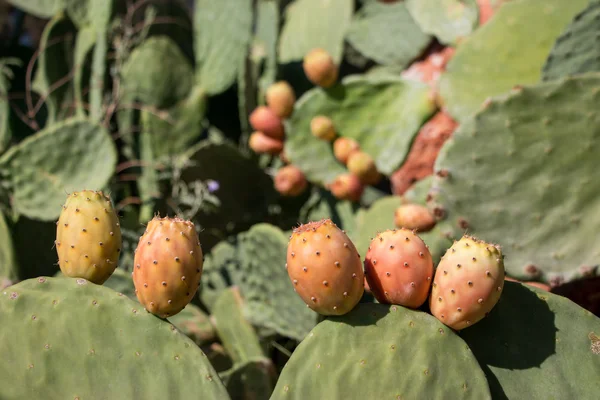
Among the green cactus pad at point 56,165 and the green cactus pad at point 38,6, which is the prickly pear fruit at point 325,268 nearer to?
the green cactus pad at point 56,165

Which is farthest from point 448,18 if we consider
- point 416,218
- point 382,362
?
point 382,362

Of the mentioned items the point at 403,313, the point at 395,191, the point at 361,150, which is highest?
the point at 403,313

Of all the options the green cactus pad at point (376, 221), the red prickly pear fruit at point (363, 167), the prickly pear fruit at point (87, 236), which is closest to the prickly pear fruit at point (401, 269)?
the prickly pear fruit at point (87, 236)

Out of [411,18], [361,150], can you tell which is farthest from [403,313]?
[411,18]

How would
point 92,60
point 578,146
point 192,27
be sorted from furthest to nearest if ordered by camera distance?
point 192,27 → point 92,60 → point 578,146

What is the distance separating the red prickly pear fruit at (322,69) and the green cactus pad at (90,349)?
5.06 feet

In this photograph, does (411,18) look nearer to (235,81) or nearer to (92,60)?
(235,81)

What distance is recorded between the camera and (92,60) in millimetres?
2734

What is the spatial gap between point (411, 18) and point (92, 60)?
1.34 meters

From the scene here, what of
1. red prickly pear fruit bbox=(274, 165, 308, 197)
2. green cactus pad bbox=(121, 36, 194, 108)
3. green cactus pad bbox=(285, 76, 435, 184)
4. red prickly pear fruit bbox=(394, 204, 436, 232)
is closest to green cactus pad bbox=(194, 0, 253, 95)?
green cactus pad bbox=(121, 36, 194, 108)

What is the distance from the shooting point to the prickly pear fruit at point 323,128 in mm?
2504

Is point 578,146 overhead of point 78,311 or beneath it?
beneath

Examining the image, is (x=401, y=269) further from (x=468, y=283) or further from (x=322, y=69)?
(x=322, y=69)

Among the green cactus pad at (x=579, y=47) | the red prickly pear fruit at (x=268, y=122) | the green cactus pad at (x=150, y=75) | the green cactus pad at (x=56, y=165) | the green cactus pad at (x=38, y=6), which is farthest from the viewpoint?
the green cactus pad at (x=38, y=6)
